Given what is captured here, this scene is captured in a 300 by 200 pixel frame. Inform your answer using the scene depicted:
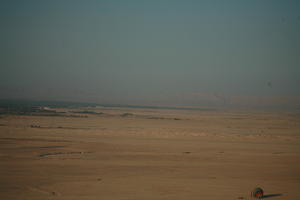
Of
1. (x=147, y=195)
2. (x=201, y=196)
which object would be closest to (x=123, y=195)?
(x=147, y=195)

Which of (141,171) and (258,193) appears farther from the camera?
(141,171)

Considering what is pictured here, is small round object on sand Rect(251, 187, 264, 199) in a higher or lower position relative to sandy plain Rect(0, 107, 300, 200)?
lower

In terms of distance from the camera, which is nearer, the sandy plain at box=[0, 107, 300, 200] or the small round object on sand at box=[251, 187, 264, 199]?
the small round object on sand at box=[251, 187, 264, 199]

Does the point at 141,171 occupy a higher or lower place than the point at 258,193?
higher

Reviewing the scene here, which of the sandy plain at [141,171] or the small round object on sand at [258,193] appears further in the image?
the sandy plain at [141,171]

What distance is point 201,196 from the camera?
10.7 meters

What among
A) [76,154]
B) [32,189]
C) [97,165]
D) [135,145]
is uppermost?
[135,145]

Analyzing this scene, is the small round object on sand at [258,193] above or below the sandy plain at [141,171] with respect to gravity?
below

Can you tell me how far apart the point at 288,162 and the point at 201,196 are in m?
9.05

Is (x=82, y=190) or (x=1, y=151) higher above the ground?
(x=1, y=151)

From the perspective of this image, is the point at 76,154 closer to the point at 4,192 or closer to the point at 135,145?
the point at 135,145

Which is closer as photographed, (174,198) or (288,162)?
(174,198)

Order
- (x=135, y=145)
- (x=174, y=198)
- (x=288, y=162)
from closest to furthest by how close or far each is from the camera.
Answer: (x=174, y=198) → (x=288, y=162) → (x=135, y=145)


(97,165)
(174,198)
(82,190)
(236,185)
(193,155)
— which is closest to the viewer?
(174,198)
